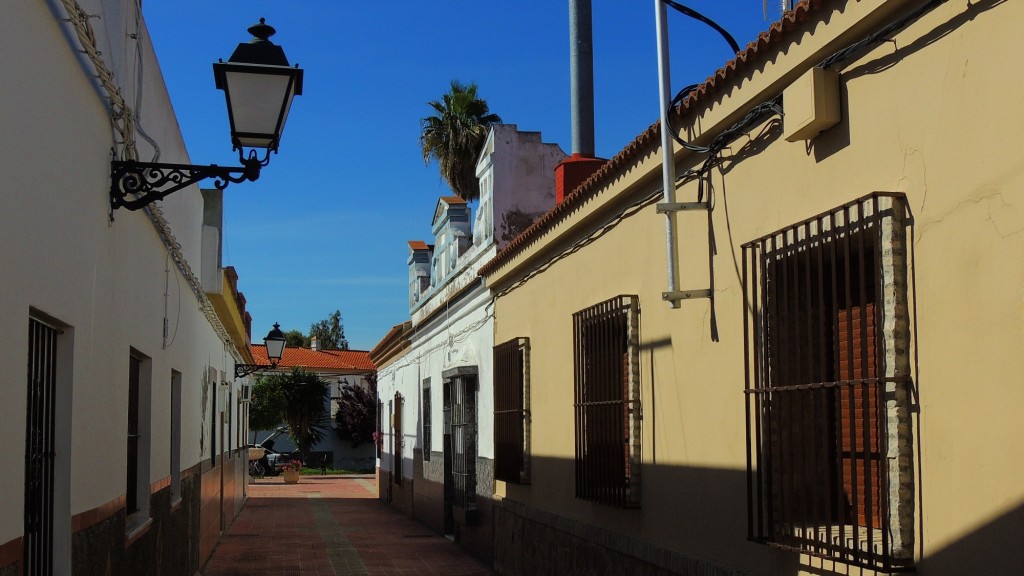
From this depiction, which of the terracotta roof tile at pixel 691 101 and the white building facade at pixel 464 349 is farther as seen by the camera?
the white building facade at pixel 464 349

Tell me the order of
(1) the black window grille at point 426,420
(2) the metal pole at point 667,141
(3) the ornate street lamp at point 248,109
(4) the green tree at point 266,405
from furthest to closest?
(4) the green tree at point 266,405, (1) the black window grille at point 426,420, (2) the metal pole at point 667,141, (3) the ornate street lamp at point 248,109

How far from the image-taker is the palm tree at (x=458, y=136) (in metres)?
31.5

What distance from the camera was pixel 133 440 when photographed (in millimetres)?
→ 7754

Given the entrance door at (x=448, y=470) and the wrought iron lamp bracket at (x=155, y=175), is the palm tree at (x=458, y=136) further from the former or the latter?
the wrought iron lamp bracket at (x=155, y=175)

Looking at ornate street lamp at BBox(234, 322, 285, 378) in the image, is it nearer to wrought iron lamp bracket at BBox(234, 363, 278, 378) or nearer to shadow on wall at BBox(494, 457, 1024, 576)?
wrought iron lamp bracket at BBox(234, 363, 278, 378)

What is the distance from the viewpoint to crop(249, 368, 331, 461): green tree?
141 ft

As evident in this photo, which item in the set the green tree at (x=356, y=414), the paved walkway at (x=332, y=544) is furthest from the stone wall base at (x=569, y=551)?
the green tree at (x=356, y=414)

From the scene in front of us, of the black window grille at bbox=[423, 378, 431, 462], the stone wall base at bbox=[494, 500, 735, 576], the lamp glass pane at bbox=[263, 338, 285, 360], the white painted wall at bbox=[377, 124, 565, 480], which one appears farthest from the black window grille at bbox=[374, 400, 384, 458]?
the stone wall base at bbox=[494, 500, 735, 576]

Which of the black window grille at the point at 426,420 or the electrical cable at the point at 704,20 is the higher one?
the electrical cable at the point at 704,20

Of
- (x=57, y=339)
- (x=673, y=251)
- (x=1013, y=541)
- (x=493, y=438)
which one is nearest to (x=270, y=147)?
(x=57, y=339)

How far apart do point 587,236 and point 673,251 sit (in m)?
2.64

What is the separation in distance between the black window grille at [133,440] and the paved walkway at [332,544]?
5.45 m

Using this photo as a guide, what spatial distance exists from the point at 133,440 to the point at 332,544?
8883 millimetres

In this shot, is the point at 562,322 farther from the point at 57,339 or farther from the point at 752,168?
the point at 57,339
